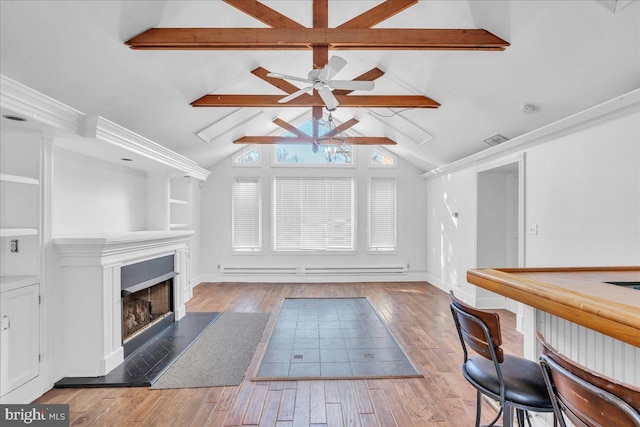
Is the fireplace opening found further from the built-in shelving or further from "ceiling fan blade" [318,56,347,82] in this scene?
"ceiling fan blade" [318,56,347,82]

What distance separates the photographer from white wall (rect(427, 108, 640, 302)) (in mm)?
2613

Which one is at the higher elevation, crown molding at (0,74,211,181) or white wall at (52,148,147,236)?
crown molding at (0,74,211,181)

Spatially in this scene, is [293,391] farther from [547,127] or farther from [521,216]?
[547,127]

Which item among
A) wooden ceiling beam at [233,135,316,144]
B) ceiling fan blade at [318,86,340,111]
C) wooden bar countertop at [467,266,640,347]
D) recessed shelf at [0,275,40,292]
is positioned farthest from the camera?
wooden ceiling beam at [233,135,316,144]

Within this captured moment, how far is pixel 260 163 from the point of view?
7254 mm

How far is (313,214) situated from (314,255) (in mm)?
935

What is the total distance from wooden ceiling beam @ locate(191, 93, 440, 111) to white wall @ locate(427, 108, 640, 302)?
1.53 metres

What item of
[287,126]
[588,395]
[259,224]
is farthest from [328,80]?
[259,224]

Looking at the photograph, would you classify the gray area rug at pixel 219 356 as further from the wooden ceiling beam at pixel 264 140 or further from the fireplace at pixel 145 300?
the wooden ceiling beam at pixel 264 140

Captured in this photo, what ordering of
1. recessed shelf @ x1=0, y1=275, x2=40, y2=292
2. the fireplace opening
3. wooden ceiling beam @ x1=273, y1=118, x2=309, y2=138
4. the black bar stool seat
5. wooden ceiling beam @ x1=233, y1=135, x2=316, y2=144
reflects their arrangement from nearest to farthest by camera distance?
the black bar stool seat
recessed shelf @ x1=0, y1=275, x2=40, y2=292
the fireplace opening
wooden ceiling beam @ x1=273, y1=118, x2=309, y2=138
wooden ceiling beam @ x1=233, y1=135, x2=316, y2=144

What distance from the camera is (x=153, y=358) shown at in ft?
11.0

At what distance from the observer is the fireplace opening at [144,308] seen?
3513mm

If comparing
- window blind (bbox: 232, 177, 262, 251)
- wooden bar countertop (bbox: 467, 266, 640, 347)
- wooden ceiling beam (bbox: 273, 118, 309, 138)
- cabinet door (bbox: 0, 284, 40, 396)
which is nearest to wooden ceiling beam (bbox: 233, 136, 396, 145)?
wooden ceiling beam (bbox: 273, 118, 309, 138)

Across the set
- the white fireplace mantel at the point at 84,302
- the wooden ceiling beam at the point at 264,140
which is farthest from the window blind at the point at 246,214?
the white fireplace mantel at the point at 84,302
